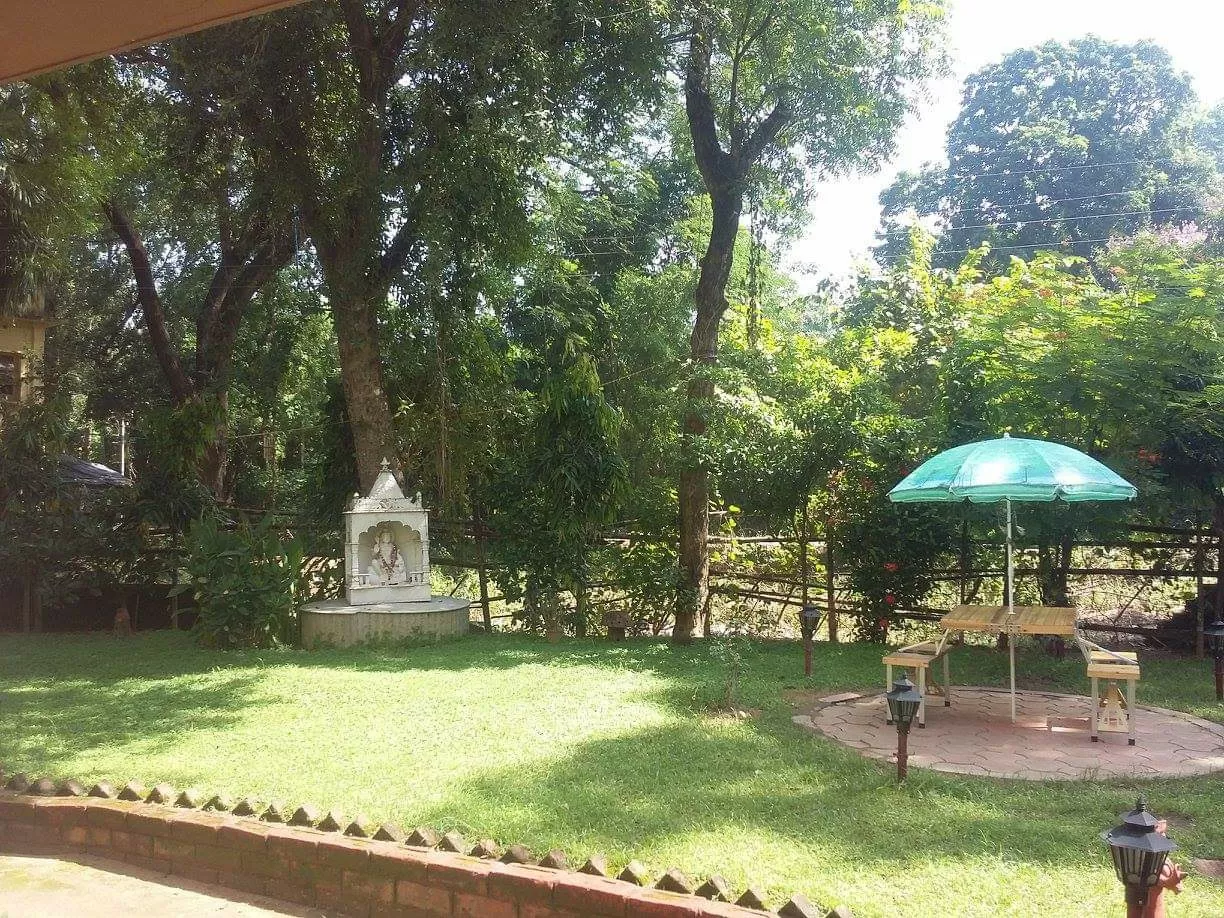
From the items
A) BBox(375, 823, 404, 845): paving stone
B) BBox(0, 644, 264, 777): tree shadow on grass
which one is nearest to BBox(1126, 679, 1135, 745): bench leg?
BBox(375, 823, 404, 845): paving stone

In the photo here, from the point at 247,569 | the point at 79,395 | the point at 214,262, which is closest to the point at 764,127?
the point at 247,569

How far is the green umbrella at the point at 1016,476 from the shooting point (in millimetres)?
5980

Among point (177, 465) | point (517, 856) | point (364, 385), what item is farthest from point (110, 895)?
point (177, 465)

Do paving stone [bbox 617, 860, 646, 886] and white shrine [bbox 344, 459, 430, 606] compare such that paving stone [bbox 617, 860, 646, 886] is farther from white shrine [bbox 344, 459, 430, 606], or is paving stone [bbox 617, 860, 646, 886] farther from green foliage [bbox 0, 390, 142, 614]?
green foliage [bbox 0, 390, 142, 614]

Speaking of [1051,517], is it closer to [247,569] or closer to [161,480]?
[247,569]

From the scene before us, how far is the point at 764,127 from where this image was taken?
425 inches

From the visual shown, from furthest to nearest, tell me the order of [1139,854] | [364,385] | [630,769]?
[364,385] < [630,769] < [1139,854]

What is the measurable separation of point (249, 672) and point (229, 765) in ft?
10.8

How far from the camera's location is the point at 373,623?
9812mm

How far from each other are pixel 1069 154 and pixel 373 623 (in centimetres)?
2661

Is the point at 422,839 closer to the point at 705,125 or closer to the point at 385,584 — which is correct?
the point at 385,584

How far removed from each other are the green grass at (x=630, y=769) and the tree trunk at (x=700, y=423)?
183 centimetres

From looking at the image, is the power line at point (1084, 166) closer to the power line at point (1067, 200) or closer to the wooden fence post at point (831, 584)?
the power line at point (1067, 200)

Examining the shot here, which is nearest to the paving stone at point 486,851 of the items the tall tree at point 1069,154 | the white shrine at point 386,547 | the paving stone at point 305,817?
the paving stone at point 305,817
